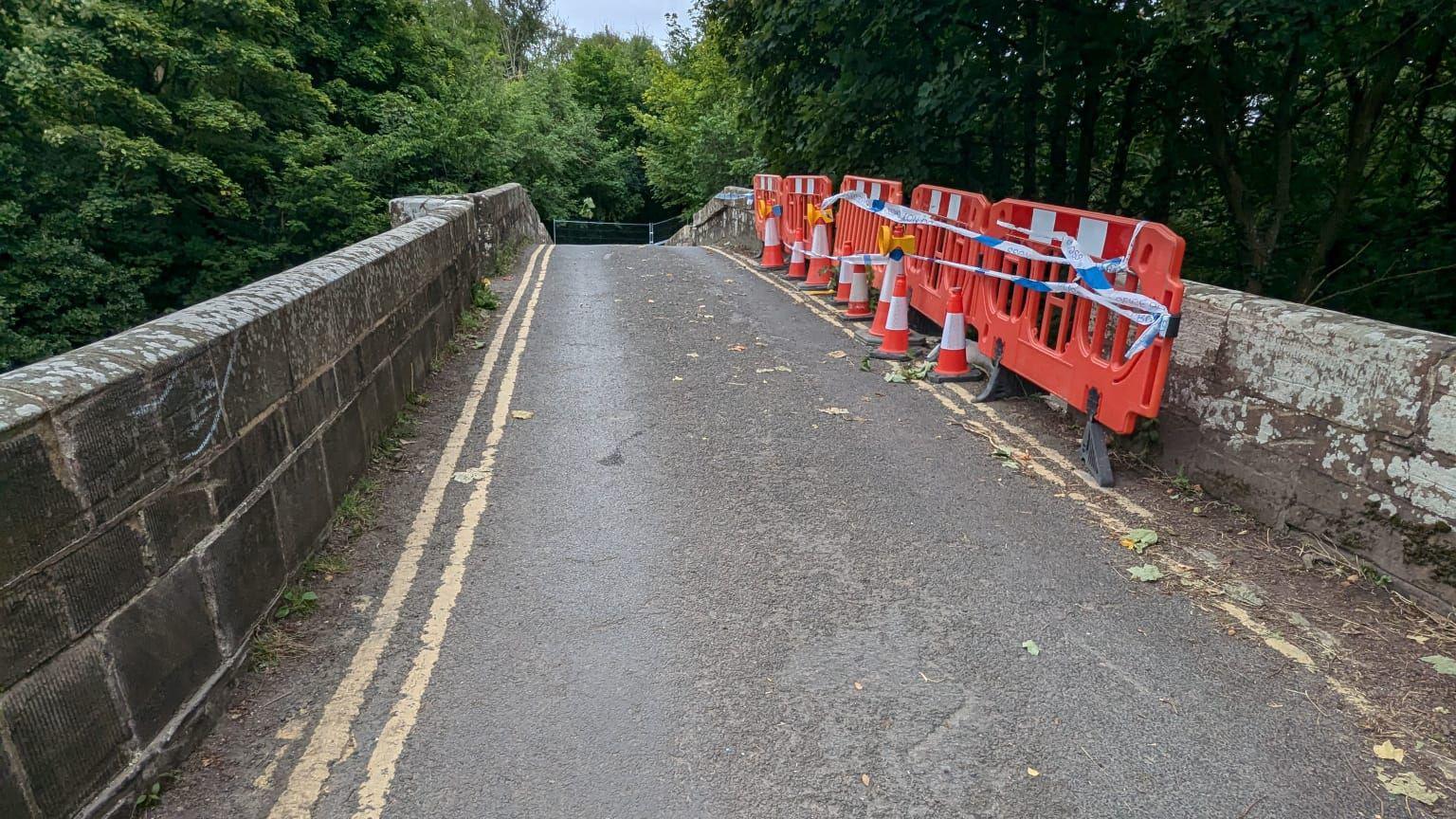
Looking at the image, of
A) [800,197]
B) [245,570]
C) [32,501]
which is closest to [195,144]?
[800,197]

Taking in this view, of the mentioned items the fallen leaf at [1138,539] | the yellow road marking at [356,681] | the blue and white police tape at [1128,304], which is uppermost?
the blue and white police tape at [1128,304]

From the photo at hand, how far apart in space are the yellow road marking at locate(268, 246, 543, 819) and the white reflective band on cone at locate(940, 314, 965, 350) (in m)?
4.27

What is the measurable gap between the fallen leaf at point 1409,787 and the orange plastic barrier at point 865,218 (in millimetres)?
7350

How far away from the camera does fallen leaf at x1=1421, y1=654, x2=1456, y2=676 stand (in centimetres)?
335

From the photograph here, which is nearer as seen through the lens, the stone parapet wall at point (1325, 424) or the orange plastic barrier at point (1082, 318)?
the stone parapet wall at point (1325, 424)

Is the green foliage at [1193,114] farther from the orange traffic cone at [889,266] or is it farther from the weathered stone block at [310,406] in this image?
the weathered stone block at [310,406]

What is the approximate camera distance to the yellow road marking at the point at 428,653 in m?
2.81

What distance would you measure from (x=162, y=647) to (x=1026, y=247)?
577 centimetres

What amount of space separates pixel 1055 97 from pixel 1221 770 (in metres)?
8.82

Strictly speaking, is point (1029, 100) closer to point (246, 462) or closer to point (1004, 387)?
point (1004, 387)

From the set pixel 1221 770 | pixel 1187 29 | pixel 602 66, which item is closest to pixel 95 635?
pixel 1221 770

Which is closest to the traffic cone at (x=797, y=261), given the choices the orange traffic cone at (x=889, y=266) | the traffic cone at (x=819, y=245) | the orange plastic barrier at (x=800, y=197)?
the orange plastic barrier at (x=800, y=197)

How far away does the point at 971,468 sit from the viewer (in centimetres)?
548

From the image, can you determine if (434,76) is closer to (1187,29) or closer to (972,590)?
(1187,29)
